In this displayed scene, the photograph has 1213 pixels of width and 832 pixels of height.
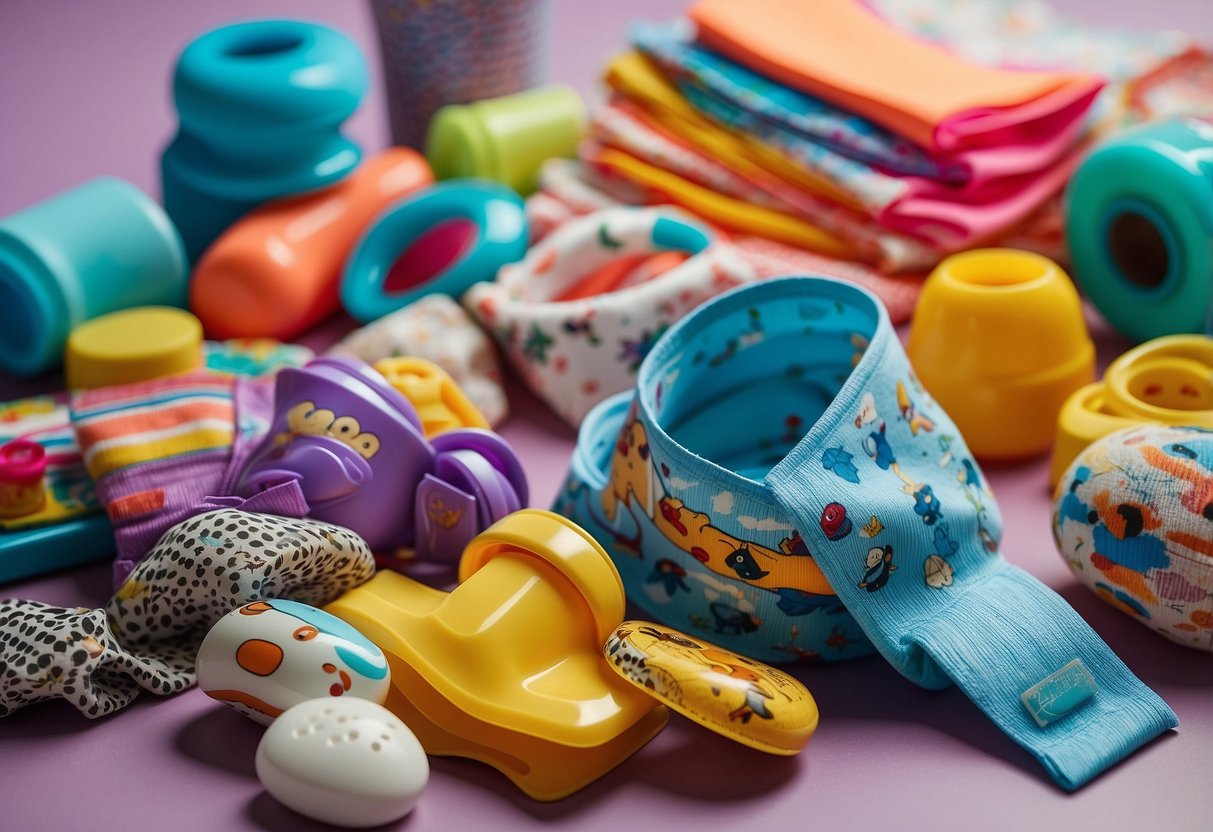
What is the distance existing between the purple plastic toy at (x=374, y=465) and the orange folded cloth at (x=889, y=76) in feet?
2.39

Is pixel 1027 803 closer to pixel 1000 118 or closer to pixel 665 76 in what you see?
pixel 1000 118

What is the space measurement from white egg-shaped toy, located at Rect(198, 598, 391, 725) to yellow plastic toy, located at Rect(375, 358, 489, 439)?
13.0 inches

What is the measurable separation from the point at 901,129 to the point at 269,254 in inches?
30.3

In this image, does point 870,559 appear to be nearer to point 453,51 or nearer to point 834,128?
point 834,128

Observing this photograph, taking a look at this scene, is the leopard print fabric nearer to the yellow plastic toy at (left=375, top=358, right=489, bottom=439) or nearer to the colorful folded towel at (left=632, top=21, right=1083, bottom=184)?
the yellow plastic toy at (left=375, top=358, right=489, bottom=439)

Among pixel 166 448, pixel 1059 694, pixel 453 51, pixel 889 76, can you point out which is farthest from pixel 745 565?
pixel 453 51

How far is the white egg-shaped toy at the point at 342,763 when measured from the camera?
0.98 m

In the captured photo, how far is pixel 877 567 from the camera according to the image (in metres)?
1.12

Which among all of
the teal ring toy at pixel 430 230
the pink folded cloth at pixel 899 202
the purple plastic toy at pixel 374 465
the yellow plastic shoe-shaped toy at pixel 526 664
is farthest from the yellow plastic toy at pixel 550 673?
the pink folded cloth at pixel 899 202

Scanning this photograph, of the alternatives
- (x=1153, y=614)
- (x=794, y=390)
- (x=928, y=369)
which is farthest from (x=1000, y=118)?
(x=1153, y=614)

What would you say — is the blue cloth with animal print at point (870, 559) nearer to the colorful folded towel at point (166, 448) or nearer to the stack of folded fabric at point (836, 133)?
the colorful folded towel at point (166, 448)

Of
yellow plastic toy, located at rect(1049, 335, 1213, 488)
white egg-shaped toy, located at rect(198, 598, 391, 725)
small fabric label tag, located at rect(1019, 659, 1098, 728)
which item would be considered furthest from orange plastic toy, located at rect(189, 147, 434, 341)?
small fabric label tag, located at rect(1019, 659, 1098, 728)

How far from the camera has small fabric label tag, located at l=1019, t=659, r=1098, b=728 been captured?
1091mm

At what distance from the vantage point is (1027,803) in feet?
3.43
